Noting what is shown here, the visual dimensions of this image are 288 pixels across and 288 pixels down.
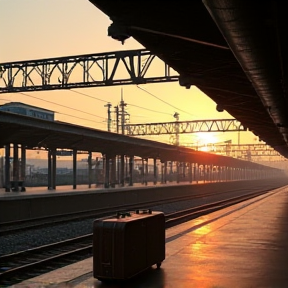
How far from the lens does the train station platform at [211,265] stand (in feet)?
24.4

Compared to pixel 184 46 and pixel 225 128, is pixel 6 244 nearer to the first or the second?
pixel 184 46

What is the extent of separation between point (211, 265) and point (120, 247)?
233 cm

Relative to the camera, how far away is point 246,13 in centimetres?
691

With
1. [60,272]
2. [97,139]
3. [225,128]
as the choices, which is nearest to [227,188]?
[225,128]

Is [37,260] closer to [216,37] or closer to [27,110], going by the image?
[216,37]

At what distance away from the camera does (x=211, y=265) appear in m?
8.75

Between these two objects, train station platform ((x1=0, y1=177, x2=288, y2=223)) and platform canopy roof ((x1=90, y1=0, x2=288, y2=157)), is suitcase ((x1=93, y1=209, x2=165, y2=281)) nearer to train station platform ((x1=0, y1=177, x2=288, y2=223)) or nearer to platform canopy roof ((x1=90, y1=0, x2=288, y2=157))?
platform canopy roof ((x1=90, y1=0, x2=288, y2=157))

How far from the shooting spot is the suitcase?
7.14 metres

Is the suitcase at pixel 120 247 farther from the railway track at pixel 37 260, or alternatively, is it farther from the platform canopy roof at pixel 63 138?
the platform canopy roof at pixel 63 138

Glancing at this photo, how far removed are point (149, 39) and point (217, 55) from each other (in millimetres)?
2473

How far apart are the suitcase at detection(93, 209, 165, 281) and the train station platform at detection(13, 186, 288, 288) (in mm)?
204

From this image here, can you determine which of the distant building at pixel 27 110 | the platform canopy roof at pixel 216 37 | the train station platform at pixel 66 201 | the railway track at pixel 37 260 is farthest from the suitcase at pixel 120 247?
the distant building at pixel 27 110

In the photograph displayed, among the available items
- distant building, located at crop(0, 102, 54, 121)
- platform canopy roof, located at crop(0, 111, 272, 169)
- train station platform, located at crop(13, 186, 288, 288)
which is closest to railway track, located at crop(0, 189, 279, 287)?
train station platform, located at crop(13, 186, 288, 288)

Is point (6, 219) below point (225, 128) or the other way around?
below
